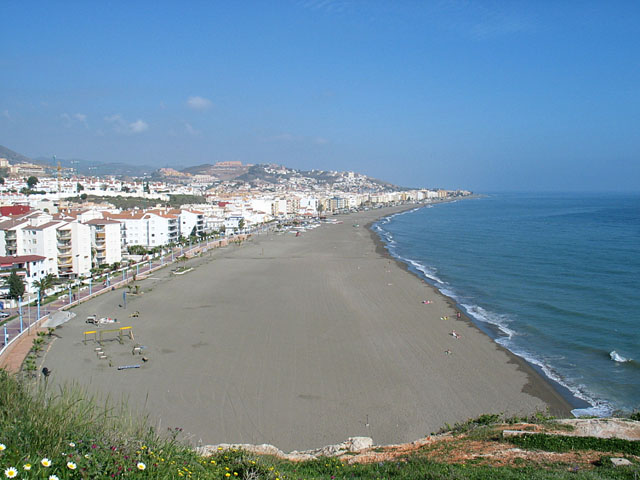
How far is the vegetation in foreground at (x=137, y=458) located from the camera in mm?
3873

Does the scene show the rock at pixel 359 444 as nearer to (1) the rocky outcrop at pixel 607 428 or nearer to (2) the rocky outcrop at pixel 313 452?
(2) the rocky outcrop at pixel 313 452

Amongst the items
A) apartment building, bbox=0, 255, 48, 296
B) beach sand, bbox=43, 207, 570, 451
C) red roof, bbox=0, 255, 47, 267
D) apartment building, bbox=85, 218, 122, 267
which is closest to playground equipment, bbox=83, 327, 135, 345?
beach sand, bbox=43, 207, 570, 451

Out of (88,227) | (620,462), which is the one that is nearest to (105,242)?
(88,227)

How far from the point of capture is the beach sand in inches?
418

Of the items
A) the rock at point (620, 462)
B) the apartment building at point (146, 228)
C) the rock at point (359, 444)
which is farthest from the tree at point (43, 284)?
the rock at point (620, 462)

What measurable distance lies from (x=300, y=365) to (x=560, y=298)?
13.2 m

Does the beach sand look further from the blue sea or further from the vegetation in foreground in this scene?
the vegetation in foreground

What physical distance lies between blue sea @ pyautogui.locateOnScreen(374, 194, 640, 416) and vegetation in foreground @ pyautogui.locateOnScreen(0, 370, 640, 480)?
5.94m

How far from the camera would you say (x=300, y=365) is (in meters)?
13.8

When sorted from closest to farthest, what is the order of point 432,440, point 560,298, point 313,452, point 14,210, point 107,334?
point 313,452 < point 432,440 < point 107,334 < point 560,298 < point 14,210

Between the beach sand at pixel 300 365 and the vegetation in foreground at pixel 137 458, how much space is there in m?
3.36

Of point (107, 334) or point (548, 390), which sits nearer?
point (548, 390)

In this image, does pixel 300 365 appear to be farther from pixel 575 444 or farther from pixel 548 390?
pixel 575 444

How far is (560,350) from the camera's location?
1505cm
